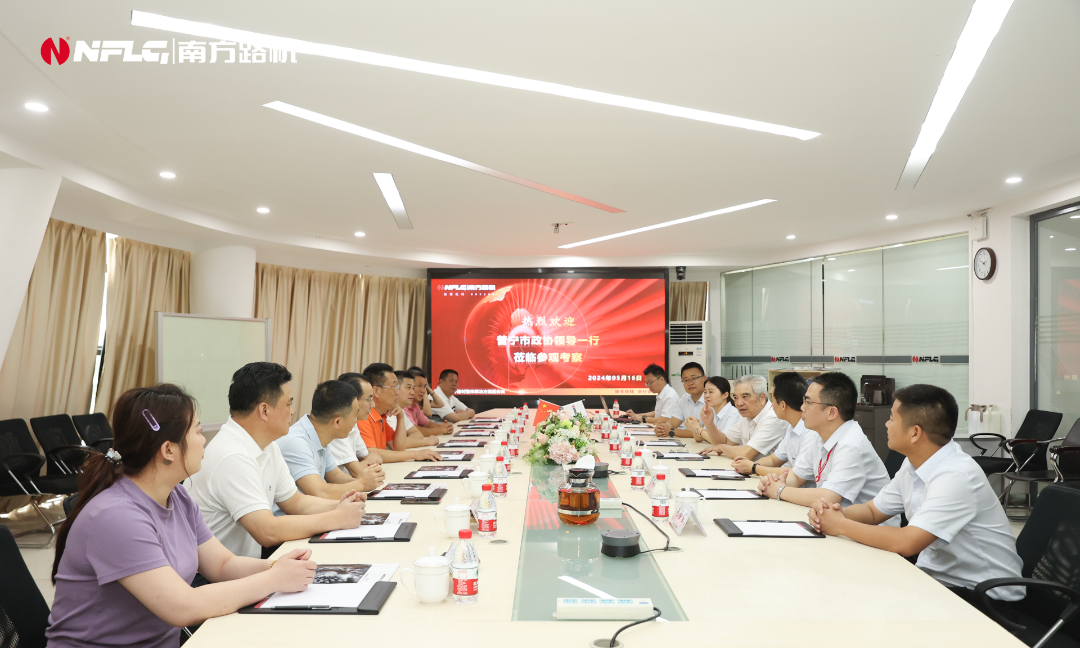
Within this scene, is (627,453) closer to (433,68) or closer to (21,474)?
(433,68)

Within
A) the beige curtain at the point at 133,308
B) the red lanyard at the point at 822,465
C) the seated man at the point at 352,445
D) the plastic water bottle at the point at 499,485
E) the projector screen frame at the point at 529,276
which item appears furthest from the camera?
the projector screen frame at the point at 529,276

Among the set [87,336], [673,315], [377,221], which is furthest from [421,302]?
[87,336]

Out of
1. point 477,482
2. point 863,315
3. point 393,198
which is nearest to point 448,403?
point 393,198

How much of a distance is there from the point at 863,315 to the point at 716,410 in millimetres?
3535

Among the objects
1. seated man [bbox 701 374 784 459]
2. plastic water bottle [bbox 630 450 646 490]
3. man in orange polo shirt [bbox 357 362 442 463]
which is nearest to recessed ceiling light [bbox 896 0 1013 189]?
seated man [bbox 701 374 784 459]

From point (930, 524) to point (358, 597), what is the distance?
5.76 ft

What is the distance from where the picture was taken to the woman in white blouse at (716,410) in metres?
5.37

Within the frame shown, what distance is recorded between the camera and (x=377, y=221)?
7137mm

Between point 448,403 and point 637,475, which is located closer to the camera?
point 637,475

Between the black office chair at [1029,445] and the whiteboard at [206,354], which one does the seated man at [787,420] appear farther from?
the whiteboard at [206,354]

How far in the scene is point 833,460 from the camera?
3082 millimetres

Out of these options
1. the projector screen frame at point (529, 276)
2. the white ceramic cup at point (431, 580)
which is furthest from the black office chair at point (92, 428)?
the white ceramic cup at point (431, 580)

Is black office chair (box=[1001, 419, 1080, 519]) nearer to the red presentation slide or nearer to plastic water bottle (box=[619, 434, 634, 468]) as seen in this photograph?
plastic water bottle (box=[619, 434, 634, 468])

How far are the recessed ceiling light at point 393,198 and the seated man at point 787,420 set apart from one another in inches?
129
